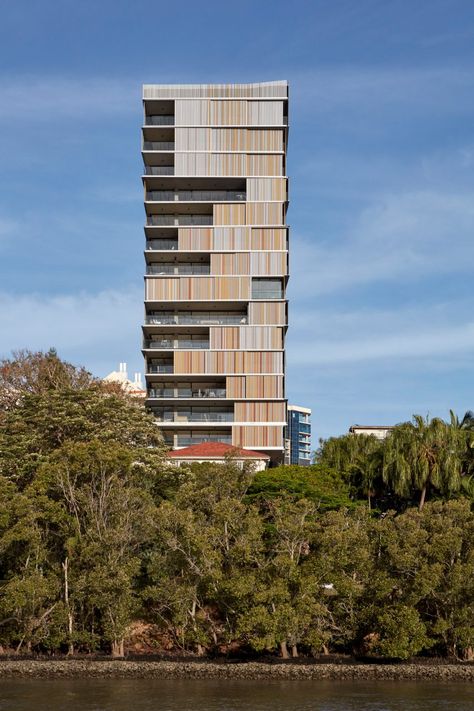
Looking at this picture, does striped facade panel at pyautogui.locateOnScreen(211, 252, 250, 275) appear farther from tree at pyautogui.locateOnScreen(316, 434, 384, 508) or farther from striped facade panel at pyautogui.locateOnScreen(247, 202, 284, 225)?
tree at pyautogui.locateOnScreen(316, 434, 384, 508)

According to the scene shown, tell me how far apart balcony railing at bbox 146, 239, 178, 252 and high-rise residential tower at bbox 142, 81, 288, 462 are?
12 cm

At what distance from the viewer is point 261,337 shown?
3428 inches

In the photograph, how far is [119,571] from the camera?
4397 cm

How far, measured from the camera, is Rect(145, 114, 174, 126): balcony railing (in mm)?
91312

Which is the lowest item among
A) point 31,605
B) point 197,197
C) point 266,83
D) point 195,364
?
point 31,605

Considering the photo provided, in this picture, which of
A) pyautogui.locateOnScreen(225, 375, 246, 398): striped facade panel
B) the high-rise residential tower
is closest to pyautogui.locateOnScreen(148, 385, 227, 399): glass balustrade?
the high-rise residential tower

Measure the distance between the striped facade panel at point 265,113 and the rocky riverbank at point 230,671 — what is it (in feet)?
193

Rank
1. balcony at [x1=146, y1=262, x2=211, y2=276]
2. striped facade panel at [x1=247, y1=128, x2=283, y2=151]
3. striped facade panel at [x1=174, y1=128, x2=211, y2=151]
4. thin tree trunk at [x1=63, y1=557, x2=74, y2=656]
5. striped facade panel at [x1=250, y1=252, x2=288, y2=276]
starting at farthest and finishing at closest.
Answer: balcony at [x1=146, y1=262, x2=211, y2=276] → striped facade panel at [x1=174, y1=128, x2=211, y2=151] → striped facade panel at [x1=247, y1=128, x2=283, y2=151] → striped facade panel at [x1=250, y1=252, x2=288, y2=276] → thin tree trunk at [x1=63, y1=557, x2=74, y2=656]

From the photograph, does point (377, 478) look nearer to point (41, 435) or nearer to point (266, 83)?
point (41, 435)

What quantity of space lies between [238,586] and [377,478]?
1083 inches

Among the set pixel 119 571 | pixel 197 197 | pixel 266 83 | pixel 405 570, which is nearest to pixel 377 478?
pixel 405 570

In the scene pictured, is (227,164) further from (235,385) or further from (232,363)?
(235,385)

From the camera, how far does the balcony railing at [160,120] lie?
300 feet

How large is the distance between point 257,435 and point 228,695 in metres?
48.2
